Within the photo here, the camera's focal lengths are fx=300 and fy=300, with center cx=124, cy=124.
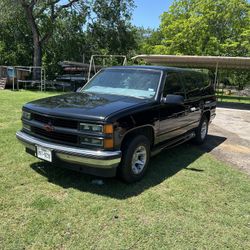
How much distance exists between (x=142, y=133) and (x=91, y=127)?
992 millimetres

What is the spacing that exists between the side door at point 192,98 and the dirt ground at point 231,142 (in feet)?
2.97

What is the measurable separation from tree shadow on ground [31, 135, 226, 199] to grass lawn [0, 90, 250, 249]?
0.05 feet

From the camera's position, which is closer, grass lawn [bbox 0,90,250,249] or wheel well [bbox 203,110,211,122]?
grass lawn [bbox 0,90,250,249]

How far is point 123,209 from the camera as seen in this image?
3818mm

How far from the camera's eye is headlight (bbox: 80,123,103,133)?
13.0 ft

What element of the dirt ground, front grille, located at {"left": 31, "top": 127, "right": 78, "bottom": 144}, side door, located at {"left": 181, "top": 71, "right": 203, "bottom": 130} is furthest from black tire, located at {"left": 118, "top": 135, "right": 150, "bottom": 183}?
the dirt ground

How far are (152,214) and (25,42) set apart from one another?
29.5 meters

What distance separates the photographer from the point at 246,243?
3283mm

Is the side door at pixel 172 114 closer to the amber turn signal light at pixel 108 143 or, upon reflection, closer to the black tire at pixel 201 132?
the black tire at pixel 201 132

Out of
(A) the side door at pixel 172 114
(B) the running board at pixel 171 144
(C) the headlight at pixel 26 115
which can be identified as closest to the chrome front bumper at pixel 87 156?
(C) the headlight at pixel 26 115

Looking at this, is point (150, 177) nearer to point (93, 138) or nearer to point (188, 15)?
point (93, 138)

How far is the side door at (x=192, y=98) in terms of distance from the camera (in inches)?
244

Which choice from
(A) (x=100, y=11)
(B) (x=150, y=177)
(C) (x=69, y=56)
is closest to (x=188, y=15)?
(A) (x=100, y=11)

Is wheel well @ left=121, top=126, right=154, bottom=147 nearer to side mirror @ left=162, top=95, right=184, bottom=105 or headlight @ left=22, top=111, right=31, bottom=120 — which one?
side mirror @ left=162, top=95, right=184, bottom=105
